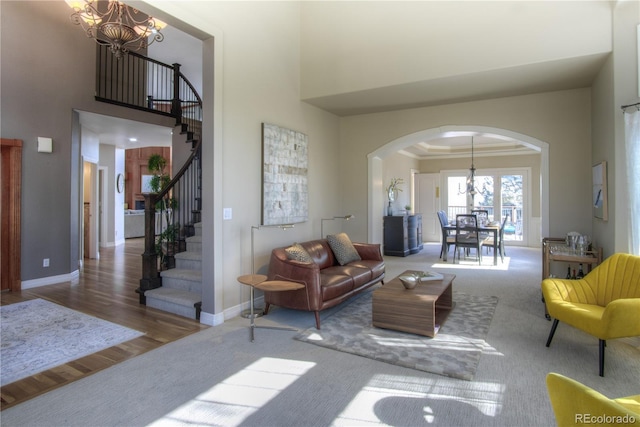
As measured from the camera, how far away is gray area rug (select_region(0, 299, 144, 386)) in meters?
2.91

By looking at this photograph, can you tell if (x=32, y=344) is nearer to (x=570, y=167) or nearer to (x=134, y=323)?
(x=134, y=323)

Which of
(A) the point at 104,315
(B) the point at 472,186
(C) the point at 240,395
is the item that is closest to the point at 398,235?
(B) the point at 472,186

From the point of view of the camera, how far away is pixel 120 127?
7.42 metres

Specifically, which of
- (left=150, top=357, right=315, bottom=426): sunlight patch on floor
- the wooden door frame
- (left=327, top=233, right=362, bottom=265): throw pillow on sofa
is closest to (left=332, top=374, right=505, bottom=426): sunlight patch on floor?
(left=150, top=357, right=315, bottom=426): sunlight patch on floor

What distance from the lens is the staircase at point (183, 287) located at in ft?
13.6

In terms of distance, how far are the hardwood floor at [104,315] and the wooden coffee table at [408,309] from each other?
1.85m

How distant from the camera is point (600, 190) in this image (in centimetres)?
418

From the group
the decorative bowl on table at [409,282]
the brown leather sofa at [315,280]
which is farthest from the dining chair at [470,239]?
the decorative bowl on table at [409,282]

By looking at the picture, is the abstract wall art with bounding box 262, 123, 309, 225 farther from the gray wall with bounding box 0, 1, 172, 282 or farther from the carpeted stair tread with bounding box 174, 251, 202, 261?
the gray wall with bounding box 0, 1, 172, 282

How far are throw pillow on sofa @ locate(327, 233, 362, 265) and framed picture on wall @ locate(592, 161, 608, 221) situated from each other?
2.96m

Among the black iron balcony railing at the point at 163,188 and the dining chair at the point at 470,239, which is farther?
the dining chair at the point at 470,239

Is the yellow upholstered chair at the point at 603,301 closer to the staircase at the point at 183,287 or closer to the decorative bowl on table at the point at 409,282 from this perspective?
the decorative bowl on table at the point at 409,282

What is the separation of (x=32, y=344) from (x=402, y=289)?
3.54 metres

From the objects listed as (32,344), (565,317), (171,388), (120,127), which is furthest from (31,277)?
(565,317)
